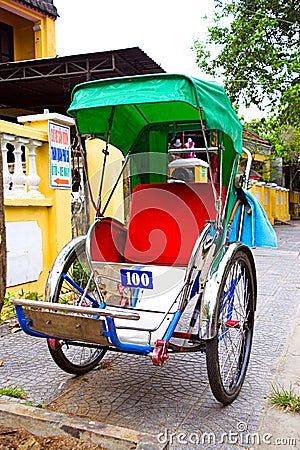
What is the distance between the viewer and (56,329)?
8.51 feet

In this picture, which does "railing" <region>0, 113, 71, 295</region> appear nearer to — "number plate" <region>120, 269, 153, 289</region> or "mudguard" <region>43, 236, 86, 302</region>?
"mudguard" <region>43, 236, 86, 302</region>

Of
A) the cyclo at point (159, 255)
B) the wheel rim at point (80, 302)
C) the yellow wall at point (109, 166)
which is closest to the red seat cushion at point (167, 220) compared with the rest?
the cyclo at point (159, 255)

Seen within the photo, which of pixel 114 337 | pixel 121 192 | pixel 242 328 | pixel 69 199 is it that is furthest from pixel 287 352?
pixel 121 192

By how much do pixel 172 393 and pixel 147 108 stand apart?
2.13 m

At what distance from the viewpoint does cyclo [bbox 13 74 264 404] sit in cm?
265

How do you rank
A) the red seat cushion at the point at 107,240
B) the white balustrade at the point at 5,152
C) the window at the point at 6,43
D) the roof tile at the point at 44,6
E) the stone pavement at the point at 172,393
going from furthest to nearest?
the window at the point at 6,43
the roof tile at the point at 44,6
the white balustrade at the point at 5,152
the red seat cushion at the point at 107,240
the stone pavement at the point at 172,393

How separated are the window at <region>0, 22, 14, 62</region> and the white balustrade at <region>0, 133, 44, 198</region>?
25.2ft

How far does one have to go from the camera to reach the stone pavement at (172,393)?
2.59 metres

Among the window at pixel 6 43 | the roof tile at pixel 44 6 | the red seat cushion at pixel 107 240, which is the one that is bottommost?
the red seat cushion at pixel 107 240

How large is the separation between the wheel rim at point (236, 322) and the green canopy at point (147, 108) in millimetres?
958

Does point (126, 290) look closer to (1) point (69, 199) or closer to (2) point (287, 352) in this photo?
(2) point (287, 352)

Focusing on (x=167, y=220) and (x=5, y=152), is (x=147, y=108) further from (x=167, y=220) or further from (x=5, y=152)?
(x=5, y=152)

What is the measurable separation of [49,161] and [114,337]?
3.18 metres

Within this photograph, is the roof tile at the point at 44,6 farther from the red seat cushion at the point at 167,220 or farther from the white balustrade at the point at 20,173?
the red seat cushion at the point at 167,220
